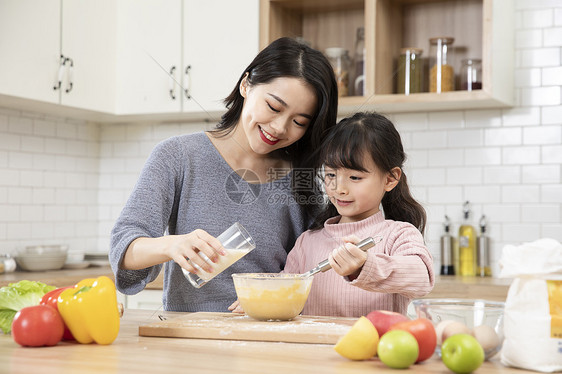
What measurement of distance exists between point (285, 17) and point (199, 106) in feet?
2.20

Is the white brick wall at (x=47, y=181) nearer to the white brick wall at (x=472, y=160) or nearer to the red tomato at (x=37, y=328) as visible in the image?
the white brick wall at (x=472, y=160)

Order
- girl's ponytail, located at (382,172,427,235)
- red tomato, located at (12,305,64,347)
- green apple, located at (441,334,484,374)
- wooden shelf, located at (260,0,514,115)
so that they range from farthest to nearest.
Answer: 1. wooden shelf, located at (260,0,514,115)
2. girl's ponytail, located at (382,172,427,235)
3. red tomato, located at (12,305,64,347)
4. green apple, located at (441,334,484,374)

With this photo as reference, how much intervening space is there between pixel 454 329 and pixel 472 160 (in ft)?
8.30

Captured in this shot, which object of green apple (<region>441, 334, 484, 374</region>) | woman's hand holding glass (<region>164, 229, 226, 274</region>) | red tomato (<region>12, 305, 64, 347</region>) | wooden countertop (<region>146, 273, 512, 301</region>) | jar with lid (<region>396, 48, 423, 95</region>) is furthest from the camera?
jar with lid (<region>396, 48, 423, 95</region>)

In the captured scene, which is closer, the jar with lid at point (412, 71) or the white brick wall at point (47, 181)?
the jar with lid at point (412, 71)

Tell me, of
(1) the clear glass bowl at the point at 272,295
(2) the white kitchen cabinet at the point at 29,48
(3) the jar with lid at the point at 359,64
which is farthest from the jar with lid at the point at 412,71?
(1) the clear glass bowl at the point at 272,295

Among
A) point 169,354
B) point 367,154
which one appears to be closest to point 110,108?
point 367,154

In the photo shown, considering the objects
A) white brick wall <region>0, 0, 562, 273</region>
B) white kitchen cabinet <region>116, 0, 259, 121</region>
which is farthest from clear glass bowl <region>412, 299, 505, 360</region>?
white kitchen cabinet <region>116, 0, 259, 121</region>

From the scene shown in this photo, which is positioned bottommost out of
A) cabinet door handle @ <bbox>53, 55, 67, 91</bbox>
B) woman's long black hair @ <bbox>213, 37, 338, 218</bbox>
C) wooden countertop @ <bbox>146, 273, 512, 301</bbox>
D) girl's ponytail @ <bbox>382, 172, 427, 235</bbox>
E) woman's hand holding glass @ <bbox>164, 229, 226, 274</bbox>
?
wooden countertop @ <bbox>146, 273, 512, 301</bbox>

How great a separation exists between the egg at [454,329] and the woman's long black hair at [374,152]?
809 mm

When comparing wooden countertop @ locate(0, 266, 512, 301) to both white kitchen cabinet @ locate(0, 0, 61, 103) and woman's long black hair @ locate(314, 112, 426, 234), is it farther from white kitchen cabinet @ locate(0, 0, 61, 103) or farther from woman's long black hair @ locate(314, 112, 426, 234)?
woman's long black hair @ locate(314, 112, 426, 234)

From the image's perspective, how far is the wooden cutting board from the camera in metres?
1.43

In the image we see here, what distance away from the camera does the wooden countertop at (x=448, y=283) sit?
3074mm

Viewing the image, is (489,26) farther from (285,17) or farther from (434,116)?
(285,17)
